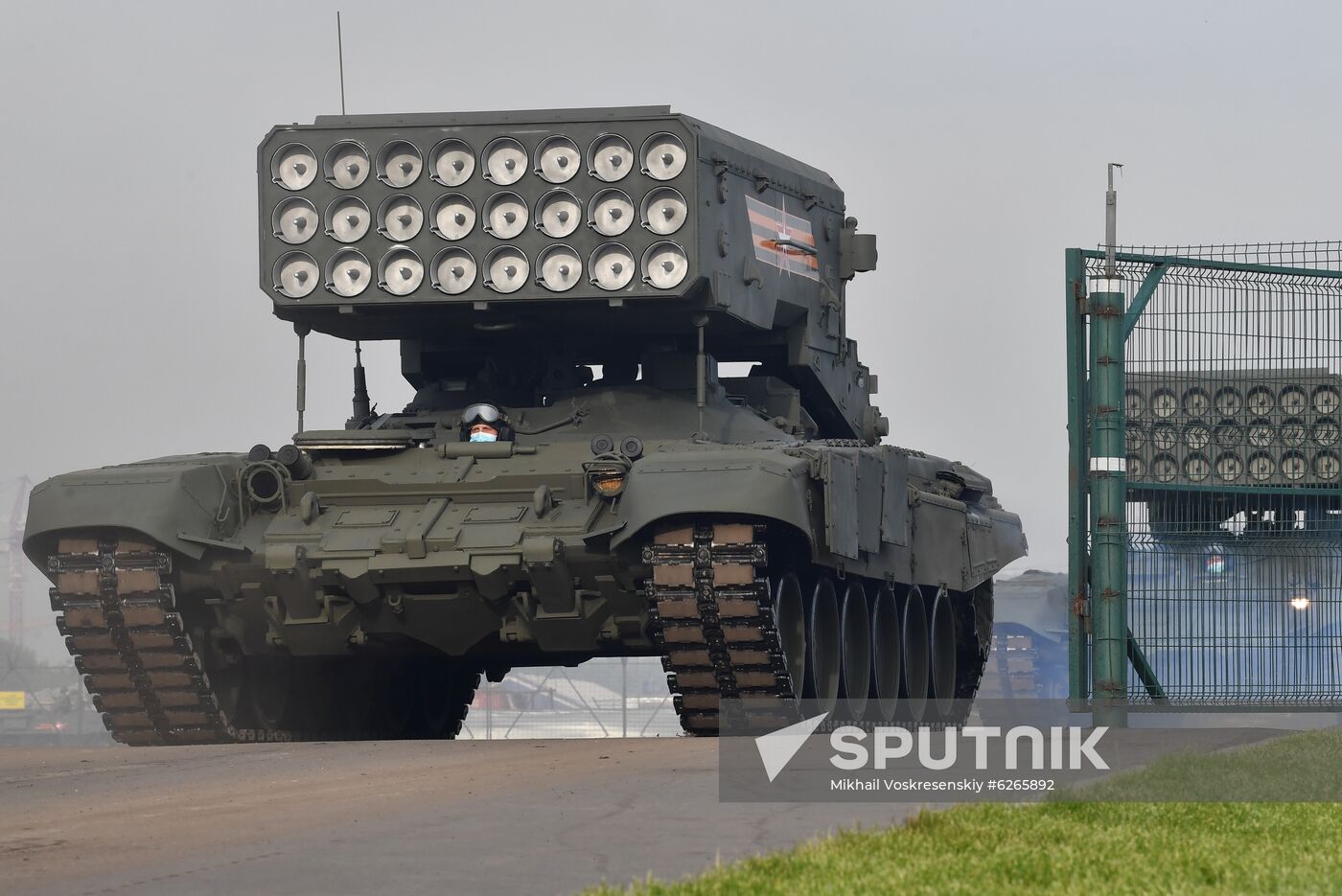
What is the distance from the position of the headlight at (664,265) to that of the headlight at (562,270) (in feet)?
1.64

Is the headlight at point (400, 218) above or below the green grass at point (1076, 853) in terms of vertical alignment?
above

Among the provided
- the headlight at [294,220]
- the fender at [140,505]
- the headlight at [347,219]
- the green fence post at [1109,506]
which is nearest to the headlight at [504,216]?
the headlight at [347,219]

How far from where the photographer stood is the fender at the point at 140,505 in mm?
15289

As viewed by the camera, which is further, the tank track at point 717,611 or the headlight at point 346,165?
the headlight at point 346,165

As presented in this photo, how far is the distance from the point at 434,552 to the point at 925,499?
4.97 metres

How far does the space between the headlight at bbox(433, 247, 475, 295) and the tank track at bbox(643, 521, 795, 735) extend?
Result: 3.11 m

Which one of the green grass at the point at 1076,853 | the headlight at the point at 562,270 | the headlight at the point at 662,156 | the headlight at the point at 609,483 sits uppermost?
the headlight at the point at 662,156

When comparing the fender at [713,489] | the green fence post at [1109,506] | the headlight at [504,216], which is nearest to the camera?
the fender at [713,489]

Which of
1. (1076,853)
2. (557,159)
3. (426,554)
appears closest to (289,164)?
(557,159)

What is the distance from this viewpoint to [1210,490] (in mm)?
16172

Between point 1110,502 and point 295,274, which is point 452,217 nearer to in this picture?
→ point 295,274

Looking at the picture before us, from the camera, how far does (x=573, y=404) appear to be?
56.6ft

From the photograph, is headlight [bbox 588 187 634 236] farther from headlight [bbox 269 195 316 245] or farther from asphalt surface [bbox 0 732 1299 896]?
asphalt surface [bbox 0 732 1299 896]

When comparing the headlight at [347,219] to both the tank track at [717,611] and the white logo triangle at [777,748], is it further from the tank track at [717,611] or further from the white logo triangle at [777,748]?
the white logo triangle at [777,748]
